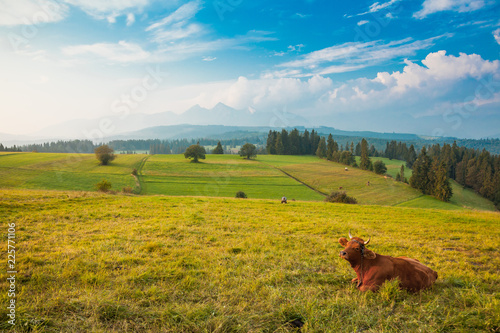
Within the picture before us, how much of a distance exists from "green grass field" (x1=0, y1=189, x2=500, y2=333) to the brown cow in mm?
221

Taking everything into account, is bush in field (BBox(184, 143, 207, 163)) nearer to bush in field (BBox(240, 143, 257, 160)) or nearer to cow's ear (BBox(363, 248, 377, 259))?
bush in field (BBox(240, 143, 257, 160))

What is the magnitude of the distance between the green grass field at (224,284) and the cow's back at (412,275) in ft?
0.60

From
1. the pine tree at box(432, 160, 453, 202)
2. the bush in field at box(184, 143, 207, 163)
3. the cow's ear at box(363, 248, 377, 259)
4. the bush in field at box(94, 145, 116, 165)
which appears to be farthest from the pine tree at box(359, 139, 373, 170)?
the cow's ear at box(363, 248, 377, 259)

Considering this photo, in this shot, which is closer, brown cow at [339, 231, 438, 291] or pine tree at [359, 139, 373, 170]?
brown cow at [339, 231, 438, 291]

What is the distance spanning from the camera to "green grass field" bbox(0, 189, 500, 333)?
3859 mm

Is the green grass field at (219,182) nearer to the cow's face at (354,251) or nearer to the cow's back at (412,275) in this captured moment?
the cow's face at (354,251)

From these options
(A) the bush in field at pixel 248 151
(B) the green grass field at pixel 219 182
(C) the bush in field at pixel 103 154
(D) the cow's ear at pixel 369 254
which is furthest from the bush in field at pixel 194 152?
(D) the cow's ear at pixel 369 254

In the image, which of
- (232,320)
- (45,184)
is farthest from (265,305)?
(45,184)

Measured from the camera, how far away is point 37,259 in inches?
229

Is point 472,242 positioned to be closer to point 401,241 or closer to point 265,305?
point 401,241

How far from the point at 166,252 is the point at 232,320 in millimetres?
3915

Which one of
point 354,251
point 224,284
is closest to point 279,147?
point 354,251

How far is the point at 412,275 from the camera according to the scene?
5133 millimetres

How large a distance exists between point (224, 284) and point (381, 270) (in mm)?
3600
